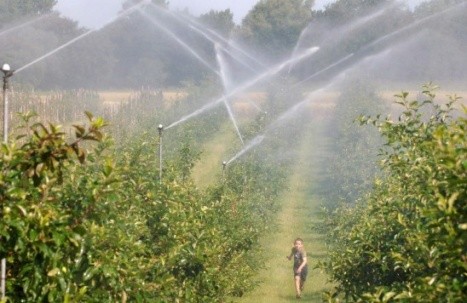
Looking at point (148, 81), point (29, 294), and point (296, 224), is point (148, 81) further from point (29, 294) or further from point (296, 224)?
point (29, 294)

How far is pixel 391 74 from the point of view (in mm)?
64562

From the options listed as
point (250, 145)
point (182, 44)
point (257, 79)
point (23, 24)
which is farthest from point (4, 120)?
point (182, 44)

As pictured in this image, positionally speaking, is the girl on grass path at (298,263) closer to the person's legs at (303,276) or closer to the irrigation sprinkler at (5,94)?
the person's legs at (303,276)

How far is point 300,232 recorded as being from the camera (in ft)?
115

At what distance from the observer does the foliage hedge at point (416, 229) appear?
19.7 feet

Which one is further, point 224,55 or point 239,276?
point 224,55

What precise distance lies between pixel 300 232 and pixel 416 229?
85.2 feet

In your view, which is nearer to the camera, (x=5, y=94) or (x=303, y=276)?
(x=5, y=94)

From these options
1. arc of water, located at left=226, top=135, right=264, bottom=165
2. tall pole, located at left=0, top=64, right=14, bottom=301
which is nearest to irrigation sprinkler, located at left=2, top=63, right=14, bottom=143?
tall pole, located at left=0, top=64, right=14, bottom=301

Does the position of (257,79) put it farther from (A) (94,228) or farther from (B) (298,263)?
(A) (94,228)

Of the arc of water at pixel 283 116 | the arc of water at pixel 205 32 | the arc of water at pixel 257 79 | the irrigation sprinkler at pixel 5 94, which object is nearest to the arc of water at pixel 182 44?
the arc of water at pixel 205 32

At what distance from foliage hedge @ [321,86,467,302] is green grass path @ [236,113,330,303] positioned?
35.1ft

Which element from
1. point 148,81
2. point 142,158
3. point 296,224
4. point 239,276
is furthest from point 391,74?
point 142,158

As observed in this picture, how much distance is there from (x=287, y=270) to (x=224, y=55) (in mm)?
42294
